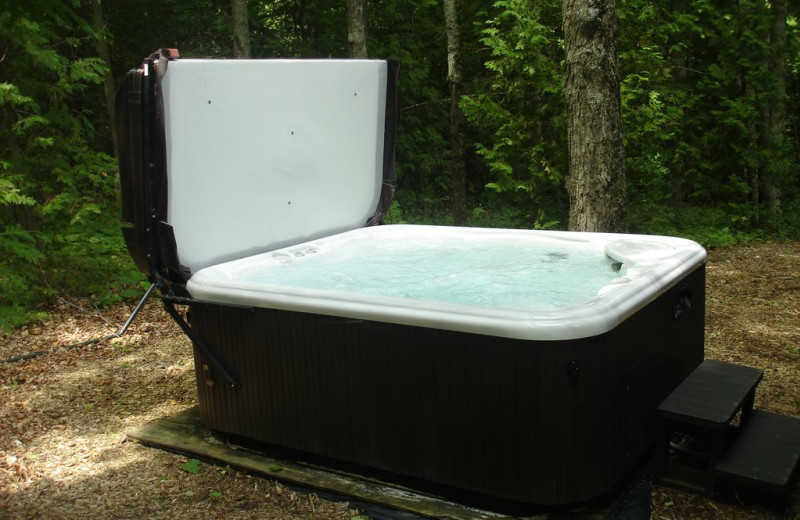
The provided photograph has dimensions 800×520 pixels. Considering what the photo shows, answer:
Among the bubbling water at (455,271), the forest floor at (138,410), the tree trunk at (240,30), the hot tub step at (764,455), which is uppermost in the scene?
the tree trunk at (240,30)

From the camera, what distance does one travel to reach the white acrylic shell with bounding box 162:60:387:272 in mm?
2811

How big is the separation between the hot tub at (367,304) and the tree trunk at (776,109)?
17.8 feet

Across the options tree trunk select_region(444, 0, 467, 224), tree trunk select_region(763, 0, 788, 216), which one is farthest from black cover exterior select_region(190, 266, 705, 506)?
tree trunk select_region(763, 0, 788, 216)

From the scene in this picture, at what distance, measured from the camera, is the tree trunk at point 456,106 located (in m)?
6.93

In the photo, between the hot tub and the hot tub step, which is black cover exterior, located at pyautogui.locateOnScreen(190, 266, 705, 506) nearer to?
the hot tub

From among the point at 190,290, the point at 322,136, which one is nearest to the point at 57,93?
the point at 322,136

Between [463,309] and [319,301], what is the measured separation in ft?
1.74

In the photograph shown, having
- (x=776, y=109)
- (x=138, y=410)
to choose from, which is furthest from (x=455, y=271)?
(x=776, y=109)

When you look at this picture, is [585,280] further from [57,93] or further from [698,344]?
[57,93]

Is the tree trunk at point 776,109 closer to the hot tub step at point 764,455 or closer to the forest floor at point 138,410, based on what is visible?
the forest floor at point 138,410

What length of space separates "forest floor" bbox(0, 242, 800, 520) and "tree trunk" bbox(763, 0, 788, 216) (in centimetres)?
286

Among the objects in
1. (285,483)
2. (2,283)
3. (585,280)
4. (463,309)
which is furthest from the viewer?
(2,283)

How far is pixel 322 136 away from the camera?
141 inches

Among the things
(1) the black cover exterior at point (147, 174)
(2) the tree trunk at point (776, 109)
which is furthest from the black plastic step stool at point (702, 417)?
(2) the tree trunk at point (776, 109)
